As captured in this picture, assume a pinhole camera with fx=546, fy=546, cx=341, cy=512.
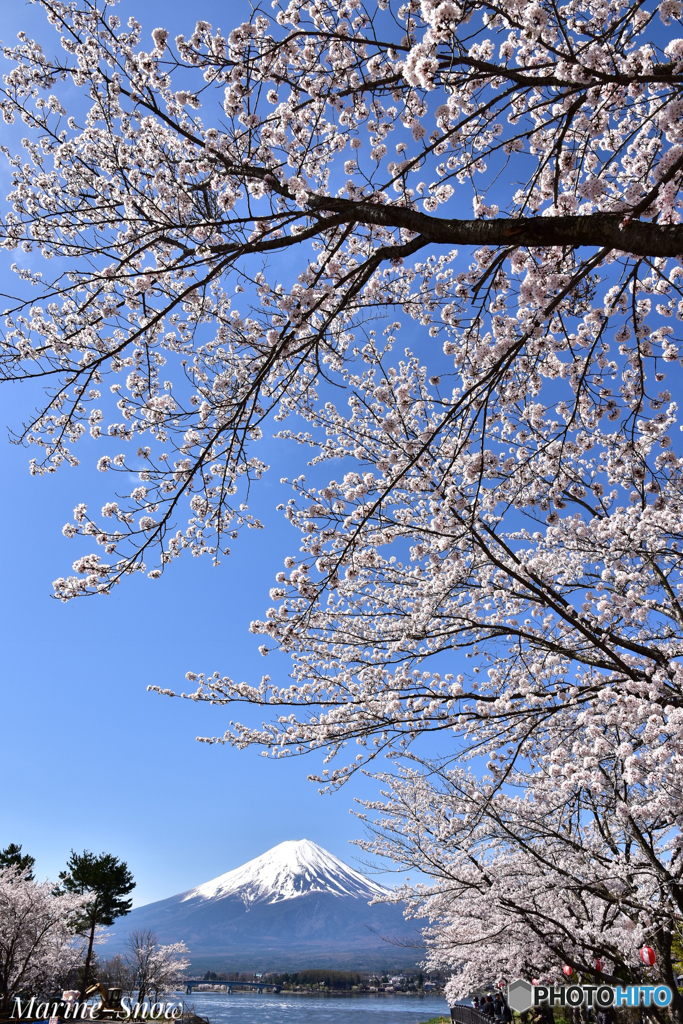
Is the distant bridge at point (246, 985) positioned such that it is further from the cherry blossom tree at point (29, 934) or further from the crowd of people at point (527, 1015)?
the crowd of people at point (527, 1015)

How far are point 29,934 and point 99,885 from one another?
9.51m

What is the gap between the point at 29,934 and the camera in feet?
67.4

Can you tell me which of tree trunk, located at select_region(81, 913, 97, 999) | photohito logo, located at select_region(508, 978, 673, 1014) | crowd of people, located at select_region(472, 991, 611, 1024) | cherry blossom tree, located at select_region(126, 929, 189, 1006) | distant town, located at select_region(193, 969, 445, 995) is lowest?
distant town, located at select_region(193, 969, 445, 995)

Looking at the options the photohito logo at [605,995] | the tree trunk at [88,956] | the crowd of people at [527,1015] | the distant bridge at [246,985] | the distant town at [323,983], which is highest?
the photohito logo at [605,995]

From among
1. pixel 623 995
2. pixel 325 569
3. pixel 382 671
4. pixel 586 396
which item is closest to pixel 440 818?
pixel 623 995

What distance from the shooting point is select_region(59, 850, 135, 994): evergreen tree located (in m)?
28.4

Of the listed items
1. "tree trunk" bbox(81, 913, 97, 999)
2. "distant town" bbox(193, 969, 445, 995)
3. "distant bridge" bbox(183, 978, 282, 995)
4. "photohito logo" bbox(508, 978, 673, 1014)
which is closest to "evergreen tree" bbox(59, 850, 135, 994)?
"tree trunk" bbox(81, 913, 97, 999)

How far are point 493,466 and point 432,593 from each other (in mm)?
1644

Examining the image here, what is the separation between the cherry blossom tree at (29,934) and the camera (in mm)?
19375

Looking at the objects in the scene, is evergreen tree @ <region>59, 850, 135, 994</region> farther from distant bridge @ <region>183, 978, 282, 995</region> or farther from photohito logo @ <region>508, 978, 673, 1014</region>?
distant bridge @ <region>183, 978, 282, 995</region>

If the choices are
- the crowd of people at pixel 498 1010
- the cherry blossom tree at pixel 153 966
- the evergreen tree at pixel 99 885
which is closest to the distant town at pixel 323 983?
the cherry blossom tree at pixel 153 966

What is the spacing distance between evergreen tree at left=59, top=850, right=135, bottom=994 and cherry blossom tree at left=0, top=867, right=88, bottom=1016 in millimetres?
1571

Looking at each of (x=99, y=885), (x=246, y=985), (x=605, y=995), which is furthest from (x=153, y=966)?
(x=246, y=985)

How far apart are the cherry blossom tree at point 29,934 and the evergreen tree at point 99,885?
1.57 m
